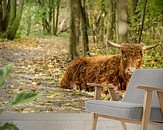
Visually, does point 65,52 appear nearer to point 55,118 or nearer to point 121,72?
point 121,72

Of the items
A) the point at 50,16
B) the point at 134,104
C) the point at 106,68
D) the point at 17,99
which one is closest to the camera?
the point at 17,99

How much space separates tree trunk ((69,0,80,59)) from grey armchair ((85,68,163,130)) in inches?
79.7

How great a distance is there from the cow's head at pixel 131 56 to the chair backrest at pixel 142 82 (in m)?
1.25

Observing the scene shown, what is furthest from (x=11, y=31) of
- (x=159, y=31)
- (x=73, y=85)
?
(x=159, y=31)

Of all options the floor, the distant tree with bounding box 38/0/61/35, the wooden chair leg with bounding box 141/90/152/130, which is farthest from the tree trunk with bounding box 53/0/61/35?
the wooden chair leg with bounding box 141/90/152/130

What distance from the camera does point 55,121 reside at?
376 centimetres

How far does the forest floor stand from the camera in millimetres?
4586

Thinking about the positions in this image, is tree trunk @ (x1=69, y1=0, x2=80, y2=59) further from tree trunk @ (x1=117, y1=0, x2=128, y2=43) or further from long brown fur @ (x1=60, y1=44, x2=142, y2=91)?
tree trunk @ (x1=117, y1=0, x2=128, y2=43)

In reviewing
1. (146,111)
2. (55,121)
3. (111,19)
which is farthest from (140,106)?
(111,19)

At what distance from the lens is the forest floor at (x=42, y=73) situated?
459cm

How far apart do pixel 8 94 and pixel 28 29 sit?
0.80m

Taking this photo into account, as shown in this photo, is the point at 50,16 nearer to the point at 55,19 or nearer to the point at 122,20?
the point at 55,19

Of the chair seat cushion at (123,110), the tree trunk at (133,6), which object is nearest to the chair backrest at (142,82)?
the chair seat cushion at (123,110)

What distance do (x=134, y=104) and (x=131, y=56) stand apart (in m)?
1.82
